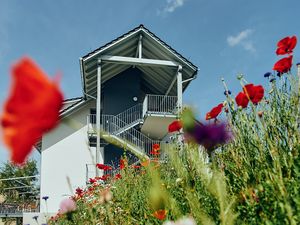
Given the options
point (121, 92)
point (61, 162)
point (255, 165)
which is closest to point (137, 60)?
point (121, 92)

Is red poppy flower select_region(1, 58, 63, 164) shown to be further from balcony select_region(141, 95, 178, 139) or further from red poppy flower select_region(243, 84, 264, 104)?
balcony select_region(141, 95, 178, 139)

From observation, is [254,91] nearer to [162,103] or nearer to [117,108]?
[162,103]

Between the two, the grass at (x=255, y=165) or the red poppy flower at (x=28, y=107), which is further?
the grass at (x=255, y=165)

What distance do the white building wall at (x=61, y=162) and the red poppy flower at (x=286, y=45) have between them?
14920 millimetres

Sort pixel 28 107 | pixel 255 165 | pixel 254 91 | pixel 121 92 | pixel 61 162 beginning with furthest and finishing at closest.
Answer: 1. pixel 121 92
2. pixel 61 162
3. pixel 255 165
4. pixel 254 91
5. pixel 28 107

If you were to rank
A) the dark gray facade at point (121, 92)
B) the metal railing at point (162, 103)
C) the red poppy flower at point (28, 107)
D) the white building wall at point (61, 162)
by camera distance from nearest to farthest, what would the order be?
the red poppy flower at point (28, 107)
the white building wall at point (61, 162)
the metal railing at point (162, 103)
the dark gray facade at point (121, 92)

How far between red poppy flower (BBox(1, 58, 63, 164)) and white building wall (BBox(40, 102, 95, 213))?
16.4 m

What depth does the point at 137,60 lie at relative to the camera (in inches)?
572

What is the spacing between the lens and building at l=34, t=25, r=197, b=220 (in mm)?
15375

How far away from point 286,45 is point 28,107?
1.97 meters

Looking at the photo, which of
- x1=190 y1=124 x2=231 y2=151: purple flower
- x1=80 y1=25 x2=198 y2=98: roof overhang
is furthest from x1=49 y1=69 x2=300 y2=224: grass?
x1=80 y1=25 x2=198 y2=98: roof overhang

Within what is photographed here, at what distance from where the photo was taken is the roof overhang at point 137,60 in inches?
578

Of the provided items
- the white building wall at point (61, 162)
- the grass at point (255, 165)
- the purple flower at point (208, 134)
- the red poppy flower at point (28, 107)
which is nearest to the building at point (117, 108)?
the white building wall at point (61, 162)

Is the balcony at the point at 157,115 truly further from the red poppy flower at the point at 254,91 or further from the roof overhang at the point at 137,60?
the red poppy flower at the point at 254,91
